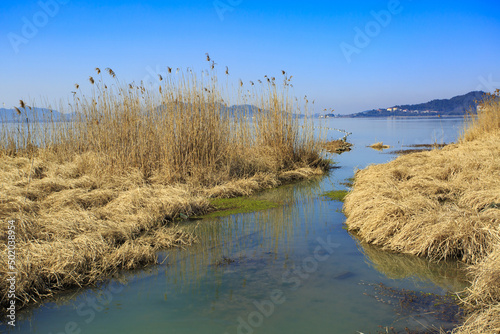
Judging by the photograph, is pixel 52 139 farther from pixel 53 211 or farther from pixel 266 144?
pixel 266 144

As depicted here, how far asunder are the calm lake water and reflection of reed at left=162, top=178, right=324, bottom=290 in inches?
0.6

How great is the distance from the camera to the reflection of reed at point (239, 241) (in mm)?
4062

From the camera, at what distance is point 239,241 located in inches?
196

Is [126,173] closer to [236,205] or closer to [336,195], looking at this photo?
[236,205]

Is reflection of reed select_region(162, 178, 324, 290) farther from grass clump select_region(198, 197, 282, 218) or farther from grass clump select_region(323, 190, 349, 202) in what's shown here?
grass clump select_region(323, 190, 349, 202)

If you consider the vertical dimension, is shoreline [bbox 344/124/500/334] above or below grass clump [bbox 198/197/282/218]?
above

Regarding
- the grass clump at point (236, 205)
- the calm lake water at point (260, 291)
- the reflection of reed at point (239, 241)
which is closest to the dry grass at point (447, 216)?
the calm lake water at point (260, 291)

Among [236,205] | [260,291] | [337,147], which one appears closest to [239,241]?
[260,291]

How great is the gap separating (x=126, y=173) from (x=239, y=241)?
355 centimetres

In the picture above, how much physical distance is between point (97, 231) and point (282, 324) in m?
2.72

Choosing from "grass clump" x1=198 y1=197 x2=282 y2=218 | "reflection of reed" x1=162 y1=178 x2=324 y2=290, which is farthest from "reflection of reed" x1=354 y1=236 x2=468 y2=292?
"grass clump" x1=198 y1=197 x2=282 y2=218

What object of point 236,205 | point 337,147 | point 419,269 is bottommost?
point 419,269

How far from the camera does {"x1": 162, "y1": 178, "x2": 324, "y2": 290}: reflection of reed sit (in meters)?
4.06

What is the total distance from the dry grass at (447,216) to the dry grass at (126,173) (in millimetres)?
2605
